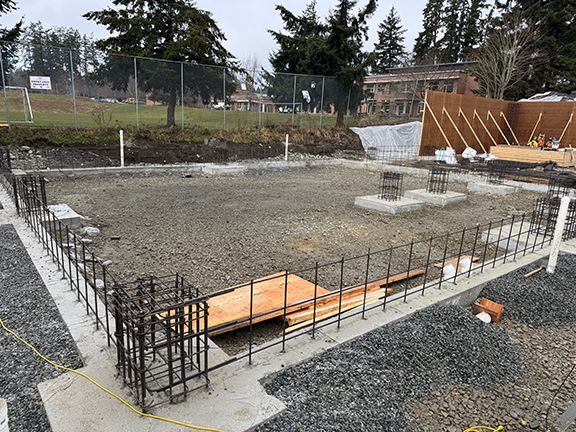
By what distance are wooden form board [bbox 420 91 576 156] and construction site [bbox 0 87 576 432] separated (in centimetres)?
1248

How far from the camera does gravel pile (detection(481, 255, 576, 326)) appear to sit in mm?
4859

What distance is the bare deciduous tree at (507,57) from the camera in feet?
102

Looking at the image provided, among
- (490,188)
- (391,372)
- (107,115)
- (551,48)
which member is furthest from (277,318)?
(551,48)

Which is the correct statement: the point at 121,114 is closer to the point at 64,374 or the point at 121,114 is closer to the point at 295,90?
the point at 295,90

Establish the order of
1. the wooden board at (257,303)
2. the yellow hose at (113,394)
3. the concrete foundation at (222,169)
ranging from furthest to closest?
the concrete foundation at (222,169)
the wooden board at (257,303)
the yellow hose at (113,394)

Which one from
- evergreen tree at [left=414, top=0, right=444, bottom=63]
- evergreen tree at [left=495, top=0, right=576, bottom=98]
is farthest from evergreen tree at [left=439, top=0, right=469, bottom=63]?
evergreen tree at [left=495, top=0, right=576, bottom=98]

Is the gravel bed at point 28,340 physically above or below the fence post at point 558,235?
below

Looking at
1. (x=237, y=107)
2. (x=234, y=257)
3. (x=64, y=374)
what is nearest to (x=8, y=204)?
(x=234, y=257)

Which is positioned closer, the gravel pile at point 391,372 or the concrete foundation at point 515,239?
Answer: the gravel pile at point 391,372

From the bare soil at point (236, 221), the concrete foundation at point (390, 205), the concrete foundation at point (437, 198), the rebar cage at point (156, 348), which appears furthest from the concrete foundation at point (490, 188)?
the rebar cage at point (156, 348)

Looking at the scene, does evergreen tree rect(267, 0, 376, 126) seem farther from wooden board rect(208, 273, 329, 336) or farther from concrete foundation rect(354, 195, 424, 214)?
wooden board rect(208, 273, 329, 336)

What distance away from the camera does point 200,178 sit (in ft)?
47.9

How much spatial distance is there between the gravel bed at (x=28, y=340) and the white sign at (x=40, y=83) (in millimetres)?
14460

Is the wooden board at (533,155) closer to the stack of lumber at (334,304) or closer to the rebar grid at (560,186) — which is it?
the rebar grid at (560,186)
